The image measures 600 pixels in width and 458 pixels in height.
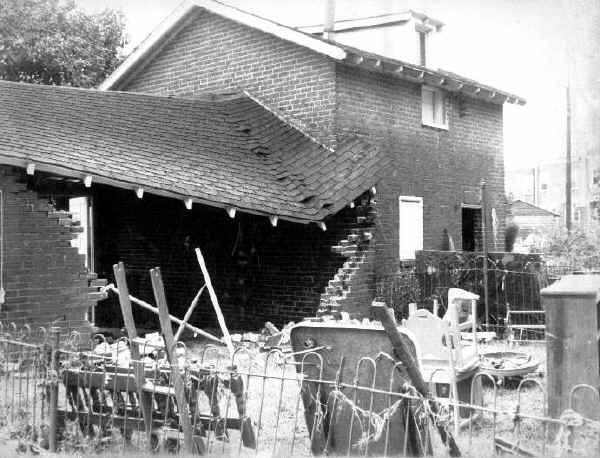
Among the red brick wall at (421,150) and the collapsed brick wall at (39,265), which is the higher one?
the red brick wall at (421,150)

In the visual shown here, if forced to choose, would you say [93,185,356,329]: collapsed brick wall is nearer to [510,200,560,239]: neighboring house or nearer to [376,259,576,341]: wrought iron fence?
[376,259,576,341]: wrought iron fence

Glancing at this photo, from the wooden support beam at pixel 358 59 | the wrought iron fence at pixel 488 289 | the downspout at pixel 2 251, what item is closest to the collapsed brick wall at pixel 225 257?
the wrought iron fence at pixel 488 289

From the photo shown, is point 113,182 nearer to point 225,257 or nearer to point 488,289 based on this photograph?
point 225,257

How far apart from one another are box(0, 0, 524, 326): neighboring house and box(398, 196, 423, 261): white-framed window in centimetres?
4

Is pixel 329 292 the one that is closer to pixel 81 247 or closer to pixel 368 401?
pixel 81 247

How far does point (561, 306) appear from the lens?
14.7 feet

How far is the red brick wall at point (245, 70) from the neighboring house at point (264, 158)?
36 millimetres

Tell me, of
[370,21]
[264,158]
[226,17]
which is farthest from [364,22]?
[264,158]

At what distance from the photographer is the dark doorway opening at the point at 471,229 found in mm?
18578

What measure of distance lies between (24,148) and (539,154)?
54245 mm

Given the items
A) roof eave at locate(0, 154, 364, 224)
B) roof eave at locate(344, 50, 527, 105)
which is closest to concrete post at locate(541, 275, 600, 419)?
roof eave at locate(0, 154, 364, 224)

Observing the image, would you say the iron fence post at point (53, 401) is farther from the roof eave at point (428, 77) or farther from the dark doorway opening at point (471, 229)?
the dark doorway opening at point (471, 229)

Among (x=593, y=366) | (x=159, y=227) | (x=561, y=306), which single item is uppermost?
(x=159, y=227)

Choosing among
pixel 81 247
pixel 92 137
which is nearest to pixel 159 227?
pixel 81 247
